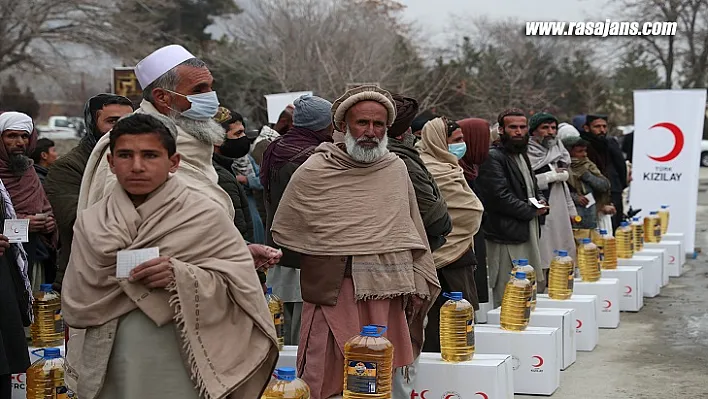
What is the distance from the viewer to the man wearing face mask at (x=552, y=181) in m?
10.3

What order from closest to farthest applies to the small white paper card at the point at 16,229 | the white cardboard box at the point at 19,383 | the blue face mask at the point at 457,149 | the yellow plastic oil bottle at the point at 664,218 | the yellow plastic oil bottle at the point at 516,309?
the small white paper card at the point at 16,229
the white cardboard box at the point at 19,383
the yellow plastic oil bottle at the point at 516,309
the blue face mask at the point at 457,149
the yellow plastic oil bottle at the point at 664,218

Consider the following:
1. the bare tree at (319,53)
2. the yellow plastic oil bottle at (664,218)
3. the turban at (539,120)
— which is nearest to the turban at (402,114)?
the turban at (539,120)

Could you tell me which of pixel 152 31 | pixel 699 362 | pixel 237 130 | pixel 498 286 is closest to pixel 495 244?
pixel 498 286

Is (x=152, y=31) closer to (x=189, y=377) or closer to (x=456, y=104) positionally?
(x=456, y=104)

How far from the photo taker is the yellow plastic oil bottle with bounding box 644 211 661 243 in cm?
1373

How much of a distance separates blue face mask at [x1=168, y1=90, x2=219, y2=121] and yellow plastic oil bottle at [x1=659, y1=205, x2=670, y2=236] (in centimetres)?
1126

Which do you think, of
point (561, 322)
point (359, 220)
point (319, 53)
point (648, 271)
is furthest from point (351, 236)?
point (319, 53)

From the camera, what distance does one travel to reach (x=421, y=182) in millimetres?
5996

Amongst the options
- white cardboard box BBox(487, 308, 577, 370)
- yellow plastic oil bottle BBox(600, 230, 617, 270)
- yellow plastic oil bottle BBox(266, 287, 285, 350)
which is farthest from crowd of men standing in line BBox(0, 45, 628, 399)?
yellow plastic oil bottle BBox(600, 230, 617, 270)

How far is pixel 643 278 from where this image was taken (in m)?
11.9

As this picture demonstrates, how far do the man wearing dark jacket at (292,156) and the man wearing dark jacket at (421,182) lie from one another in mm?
661

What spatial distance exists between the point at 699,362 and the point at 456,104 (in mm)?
22913

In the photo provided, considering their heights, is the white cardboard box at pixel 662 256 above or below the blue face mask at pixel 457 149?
below

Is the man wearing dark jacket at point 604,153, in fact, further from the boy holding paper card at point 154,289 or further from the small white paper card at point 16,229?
the boy holding paper card at point 154,289
